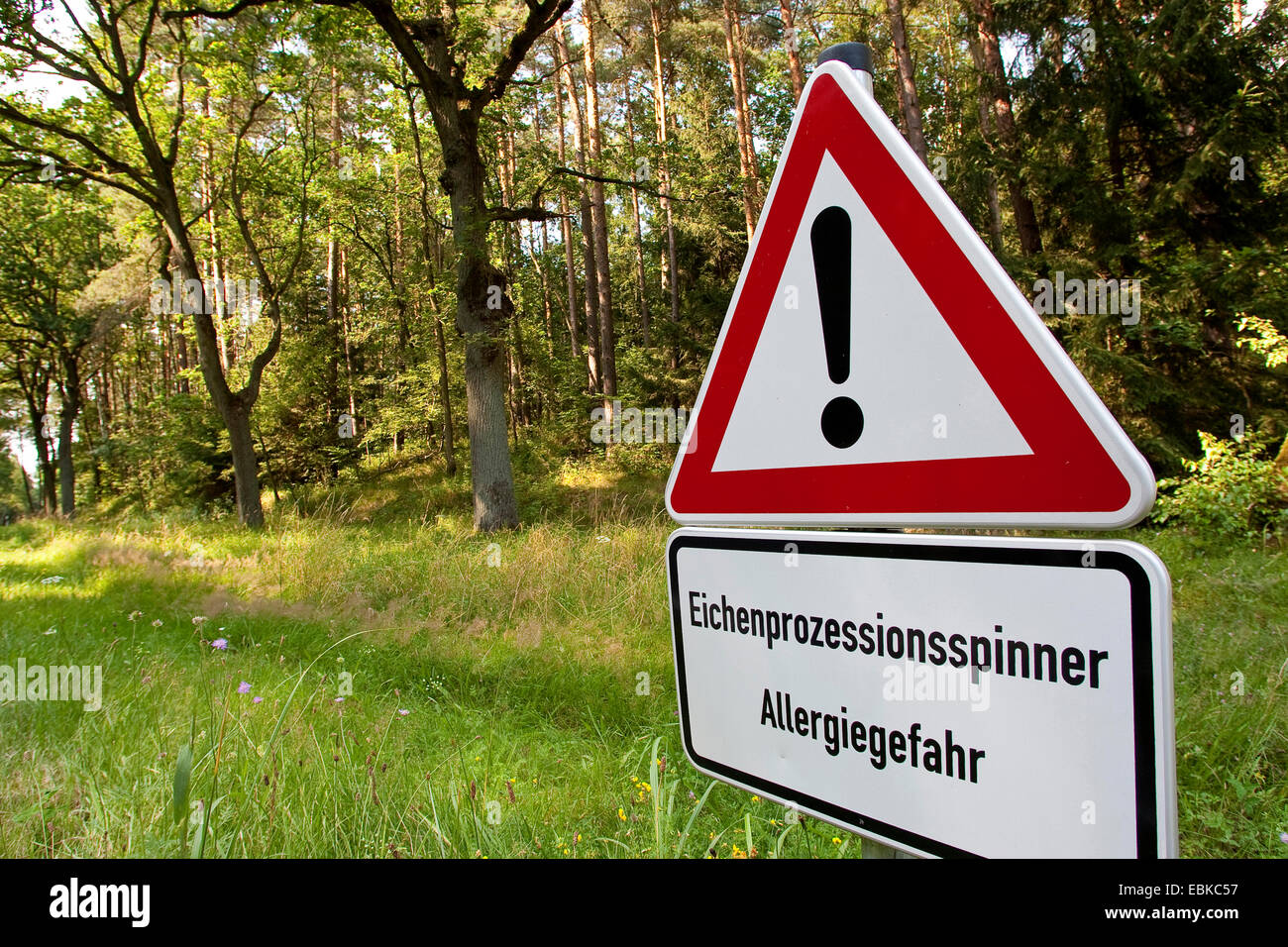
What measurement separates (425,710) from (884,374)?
3.97 meters

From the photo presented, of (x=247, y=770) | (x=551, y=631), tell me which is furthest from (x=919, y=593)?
(x=551, y=631)

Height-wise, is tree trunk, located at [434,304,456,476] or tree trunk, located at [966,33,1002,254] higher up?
tree trunk, located at [966,33,1002,254]

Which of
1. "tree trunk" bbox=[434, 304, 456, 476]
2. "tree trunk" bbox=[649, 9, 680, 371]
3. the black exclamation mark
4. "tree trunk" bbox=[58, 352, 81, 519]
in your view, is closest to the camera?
the black exclamation mark

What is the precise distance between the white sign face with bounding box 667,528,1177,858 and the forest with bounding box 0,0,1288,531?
984 cm

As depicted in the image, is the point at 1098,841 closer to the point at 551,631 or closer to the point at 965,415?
the point at 965,415

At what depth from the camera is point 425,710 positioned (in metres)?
4.20

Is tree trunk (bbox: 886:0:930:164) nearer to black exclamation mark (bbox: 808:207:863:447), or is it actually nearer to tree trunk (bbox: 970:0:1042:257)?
tree trunk (bbox: 970:0:1042:257)

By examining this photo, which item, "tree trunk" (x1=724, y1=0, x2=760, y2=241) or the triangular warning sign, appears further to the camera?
"tree trunk" (x1=724, y1=0, x2=760, y2=241)

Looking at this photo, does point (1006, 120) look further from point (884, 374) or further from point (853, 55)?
point (884, 374)

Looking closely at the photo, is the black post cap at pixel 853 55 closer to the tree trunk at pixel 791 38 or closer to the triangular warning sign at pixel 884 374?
the triangular warning sign at pixel 884 374

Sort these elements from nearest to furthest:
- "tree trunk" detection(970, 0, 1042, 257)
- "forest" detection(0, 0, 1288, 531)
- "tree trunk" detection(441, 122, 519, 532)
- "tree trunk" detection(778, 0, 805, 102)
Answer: "forest" detection(0, 0, 1288, 531), "tree trunk" detection(441, 122, 519, 532), "tree trunk" detection(970, 0, 1042, 257), "tree trunk" detection(778, 0, 805, 102)

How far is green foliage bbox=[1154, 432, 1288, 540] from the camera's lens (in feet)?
25.2

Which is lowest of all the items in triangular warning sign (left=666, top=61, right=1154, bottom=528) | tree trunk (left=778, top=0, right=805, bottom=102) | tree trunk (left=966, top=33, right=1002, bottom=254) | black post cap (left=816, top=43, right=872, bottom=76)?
triangular warning sign (left=666, top=61, right=1154, bottom=528)

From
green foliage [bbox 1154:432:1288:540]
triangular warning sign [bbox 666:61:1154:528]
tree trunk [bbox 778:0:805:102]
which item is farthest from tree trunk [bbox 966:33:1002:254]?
triangular warning sign [bbox 666:61:1154:528]
